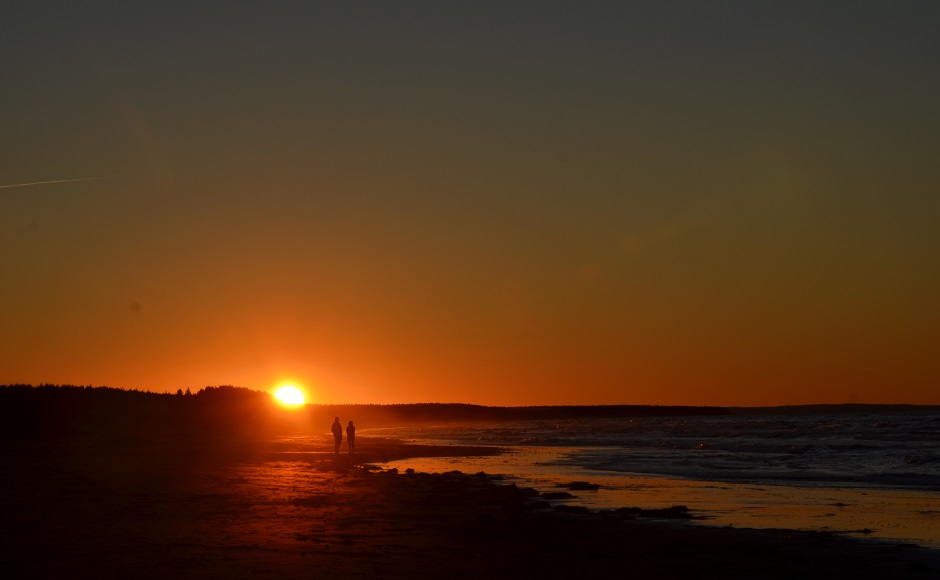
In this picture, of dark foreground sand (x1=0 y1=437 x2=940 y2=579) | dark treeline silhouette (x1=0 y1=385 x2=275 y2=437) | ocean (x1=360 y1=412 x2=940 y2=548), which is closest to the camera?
dark foreground sand (x1=0 y1=437 x2=940 y2=579)

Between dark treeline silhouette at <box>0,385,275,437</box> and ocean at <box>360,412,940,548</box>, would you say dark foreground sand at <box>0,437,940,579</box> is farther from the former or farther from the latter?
dark treeline silhouette at <box>0,385,275,437</box>

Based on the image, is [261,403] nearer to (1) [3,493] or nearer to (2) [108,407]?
(2) [108,407]

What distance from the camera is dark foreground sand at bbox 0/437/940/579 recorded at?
12625mm

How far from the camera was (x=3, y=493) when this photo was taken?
20656 millimetres

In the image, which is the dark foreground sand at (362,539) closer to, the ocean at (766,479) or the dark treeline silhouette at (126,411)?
the ocean at (766,479)

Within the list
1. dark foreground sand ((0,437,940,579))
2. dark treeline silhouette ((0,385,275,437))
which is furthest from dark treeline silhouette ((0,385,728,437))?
dark foreground sand ((0,437,940,579))

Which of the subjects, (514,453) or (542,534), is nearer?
(542,534)

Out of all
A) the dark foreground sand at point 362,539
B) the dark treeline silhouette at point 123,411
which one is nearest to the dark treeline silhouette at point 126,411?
the dark treeline silhouette at point 123,411

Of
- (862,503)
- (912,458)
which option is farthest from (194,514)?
(912,458)

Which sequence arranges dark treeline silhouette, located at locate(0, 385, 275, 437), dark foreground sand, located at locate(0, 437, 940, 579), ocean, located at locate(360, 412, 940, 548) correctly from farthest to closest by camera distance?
dark treeline silhouette, located at locate(0, 385, 275, 437), ocean, located at locate(360, 412, 940, 548), dark foreground sand, located at locate(0, 437, 940, 579)

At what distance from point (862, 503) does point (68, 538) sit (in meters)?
18.0

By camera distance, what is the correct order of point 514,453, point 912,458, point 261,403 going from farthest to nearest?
point 261,403 → point 514,453 → point 912,458

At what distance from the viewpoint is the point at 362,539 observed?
49.4ft

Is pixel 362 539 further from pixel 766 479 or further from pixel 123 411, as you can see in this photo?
pixel 123 411
